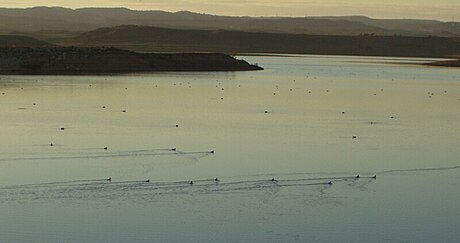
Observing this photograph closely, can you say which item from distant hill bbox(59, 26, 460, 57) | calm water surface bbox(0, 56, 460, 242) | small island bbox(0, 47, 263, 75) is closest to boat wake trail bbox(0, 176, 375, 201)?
calm water surface bbox(0, 56, 460, 242)

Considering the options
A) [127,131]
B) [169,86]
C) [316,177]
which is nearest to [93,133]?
[127,131]

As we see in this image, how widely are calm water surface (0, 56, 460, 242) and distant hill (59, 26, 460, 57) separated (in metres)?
53.1

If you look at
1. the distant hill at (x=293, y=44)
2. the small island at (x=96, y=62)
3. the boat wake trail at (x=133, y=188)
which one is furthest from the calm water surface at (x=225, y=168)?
the distant hill at (x=293, y=44)

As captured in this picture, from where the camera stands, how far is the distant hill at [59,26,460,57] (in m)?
83.2

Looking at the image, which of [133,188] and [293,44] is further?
[293,44]

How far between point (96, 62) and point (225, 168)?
31.9 m

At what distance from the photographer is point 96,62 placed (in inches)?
1863

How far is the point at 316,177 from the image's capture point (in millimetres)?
15727

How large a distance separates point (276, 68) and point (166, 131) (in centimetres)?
3181

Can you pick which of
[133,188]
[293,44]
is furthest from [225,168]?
[293,44]

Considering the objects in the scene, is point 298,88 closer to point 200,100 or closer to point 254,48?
point 200,100

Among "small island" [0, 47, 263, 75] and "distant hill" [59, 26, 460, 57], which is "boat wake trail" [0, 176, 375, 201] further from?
"distant hill" [59, 26, 460, 57]

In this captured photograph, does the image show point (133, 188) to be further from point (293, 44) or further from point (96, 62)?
point (293, 44)

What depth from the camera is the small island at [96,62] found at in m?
44.3
